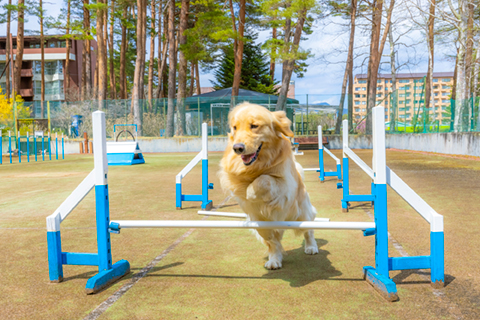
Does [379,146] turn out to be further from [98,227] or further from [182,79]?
[182,79]

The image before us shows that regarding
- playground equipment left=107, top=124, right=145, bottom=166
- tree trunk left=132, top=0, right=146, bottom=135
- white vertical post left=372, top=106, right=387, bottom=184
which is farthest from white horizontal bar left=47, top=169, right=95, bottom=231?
tree trunk left=132, top=0, right=146, bottom=135

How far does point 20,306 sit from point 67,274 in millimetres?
745

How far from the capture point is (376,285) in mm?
3127

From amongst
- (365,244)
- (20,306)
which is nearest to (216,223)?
(20,306)

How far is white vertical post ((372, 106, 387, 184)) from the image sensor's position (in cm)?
319

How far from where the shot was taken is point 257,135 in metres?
3.39

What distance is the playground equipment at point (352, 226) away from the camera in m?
3.16

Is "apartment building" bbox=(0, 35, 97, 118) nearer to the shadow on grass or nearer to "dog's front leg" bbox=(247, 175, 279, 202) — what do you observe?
the shadow on grass

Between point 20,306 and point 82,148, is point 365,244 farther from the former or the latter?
point 82,148

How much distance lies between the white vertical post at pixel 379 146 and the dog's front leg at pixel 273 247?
3.80 feet

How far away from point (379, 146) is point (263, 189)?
39.8 inches

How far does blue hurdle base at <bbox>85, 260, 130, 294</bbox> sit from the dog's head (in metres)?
1.44

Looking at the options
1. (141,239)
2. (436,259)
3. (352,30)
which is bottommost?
(141,239)

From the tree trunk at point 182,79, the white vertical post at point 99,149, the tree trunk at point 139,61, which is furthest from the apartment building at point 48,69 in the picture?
the white vertical post at point 99,149
